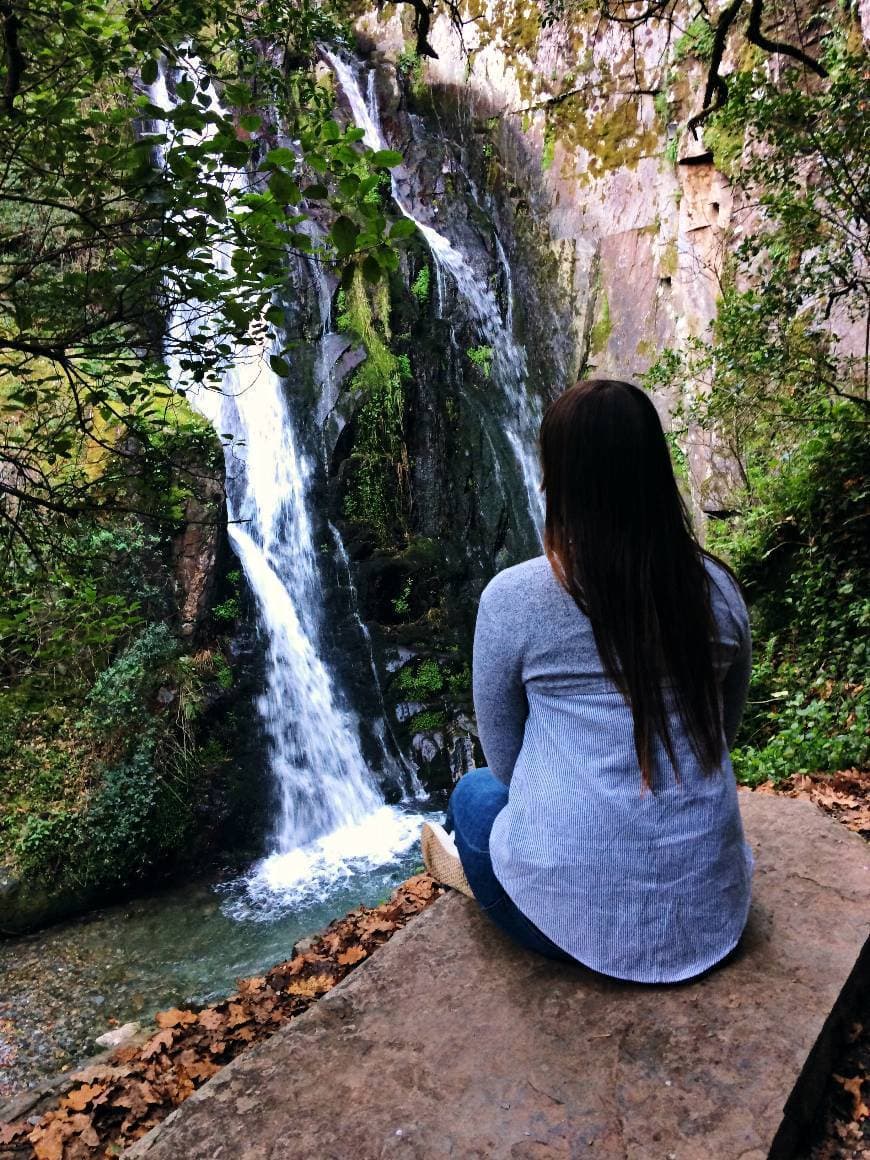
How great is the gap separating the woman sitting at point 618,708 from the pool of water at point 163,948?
A: 510 cm

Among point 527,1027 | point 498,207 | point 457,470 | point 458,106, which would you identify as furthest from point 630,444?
point 458,106

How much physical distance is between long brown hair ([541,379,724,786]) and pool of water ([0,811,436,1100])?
5414 millimetres

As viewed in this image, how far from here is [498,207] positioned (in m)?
12.1

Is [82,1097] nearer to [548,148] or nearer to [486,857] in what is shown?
[486,857]

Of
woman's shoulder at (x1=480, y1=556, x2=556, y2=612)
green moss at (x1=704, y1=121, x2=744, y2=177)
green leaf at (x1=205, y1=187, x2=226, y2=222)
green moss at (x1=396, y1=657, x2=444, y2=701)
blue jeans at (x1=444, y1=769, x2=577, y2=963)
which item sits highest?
green moss at (x1=704, y1=121, x2=744, y2=177)

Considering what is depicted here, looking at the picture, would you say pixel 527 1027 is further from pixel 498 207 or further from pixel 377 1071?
pixel 498 207

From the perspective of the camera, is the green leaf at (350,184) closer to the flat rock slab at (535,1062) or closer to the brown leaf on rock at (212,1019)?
the flat rock slab at (535,1062)

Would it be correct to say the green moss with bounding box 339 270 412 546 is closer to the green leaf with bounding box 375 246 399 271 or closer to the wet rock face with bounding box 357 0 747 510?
the wet rock face with bounding box 357 0 747 510

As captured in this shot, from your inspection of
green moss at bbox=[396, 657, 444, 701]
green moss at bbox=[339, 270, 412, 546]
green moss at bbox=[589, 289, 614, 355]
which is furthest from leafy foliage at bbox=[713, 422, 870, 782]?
green moss at bbox=[339, 270, 412, 546]

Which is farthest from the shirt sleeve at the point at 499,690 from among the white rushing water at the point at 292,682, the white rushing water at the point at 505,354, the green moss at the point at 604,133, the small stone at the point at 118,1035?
the green moss at the point at 604,133

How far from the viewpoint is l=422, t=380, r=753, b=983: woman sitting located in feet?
5.45

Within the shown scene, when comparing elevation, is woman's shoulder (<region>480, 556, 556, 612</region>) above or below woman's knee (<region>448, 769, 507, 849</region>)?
above

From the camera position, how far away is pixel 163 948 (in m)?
6.64

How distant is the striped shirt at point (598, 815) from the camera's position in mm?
1667
